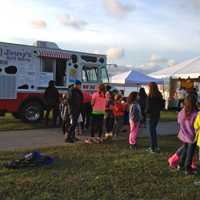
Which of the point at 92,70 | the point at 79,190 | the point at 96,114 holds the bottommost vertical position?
the point at 79,190

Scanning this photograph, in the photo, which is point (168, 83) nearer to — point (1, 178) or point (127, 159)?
point (127, 159)

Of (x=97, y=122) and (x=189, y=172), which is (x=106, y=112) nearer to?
(x=97, y=122)

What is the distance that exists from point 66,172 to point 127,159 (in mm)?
1768

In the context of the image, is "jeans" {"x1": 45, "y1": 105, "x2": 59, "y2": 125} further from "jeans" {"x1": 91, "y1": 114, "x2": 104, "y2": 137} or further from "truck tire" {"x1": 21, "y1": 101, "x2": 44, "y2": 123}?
"jeans" {"x1": 91, "y1": 114, "x2": 104, "y2": 137}

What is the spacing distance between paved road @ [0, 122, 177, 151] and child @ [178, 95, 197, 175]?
4054 millimetres

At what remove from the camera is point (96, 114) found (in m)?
11.8

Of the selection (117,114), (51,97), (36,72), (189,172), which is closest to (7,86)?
(36,72)

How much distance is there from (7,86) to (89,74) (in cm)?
370

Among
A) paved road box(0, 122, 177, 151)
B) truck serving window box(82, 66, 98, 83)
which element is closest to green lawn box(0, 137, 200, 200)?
paved road box(0, 122, 177, 151)

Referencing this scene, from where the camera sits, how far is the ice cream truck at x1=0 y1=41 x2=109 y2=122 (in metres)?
15.2

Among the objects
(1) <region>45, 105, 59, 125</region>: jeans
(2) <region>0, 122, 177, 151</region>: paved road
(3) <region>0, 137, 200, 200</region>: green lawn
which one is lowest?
(3) <region>0, 137, 200, 200</region>: green lawn

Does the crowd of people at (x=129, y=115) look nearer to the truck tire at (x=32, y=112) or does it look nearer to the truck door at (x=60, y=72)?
the truck tire at (x=32, y=112)

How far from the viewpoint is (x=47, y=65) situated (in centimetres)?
1620

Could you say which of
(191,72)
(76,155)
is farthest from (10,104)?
(191,72)
